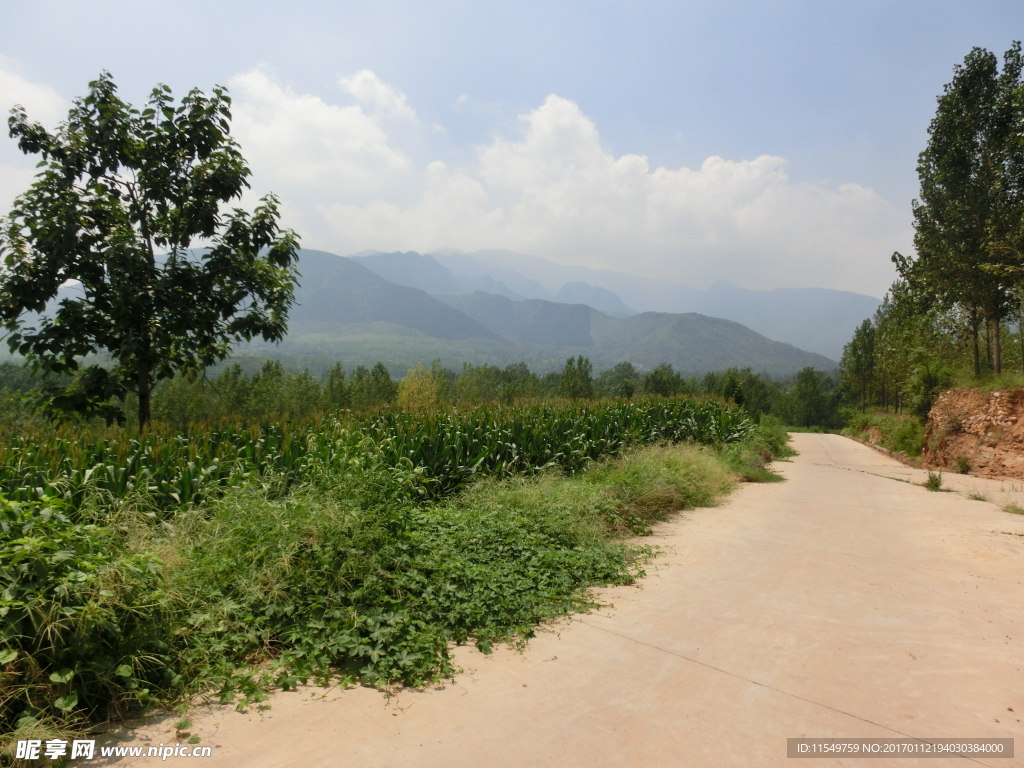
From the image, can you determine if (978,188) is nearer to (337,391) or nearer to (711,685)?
(711,685)

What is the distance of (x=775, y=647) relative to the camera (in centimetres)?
369

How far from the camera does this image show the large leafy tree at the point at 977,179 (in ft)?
61.5

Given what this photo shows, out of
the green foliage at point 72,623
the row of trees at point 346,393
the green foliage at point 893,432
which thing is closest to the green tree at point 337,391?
the row of trees at point 346,393

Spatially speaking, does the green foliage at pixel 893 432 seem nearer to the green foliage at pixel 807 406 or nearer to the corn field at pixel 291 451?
the corn field at pixel 291 451

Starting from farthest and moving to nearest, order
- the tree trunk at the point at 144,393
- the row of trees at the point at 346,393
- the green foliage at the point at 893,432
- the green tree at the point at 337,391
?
the green tree at the point at 337,391 → the green foliage at the point at 893,432 → the row of trees at the point at 346,393 → the tree trunk at the point at 144,393

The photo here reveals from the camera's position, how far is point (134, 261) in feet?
18.7

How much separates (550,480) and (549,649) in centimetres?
410

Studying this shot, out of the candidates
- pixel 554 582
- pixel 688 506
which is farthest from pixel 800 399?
pixel 554 582

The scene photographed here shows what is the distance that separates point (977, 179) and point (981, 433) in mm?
9669

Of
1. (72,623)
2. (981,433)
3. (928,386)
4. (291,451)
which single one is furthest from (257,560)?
(928,386)

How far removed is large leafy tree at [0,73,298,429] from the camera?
5758 mm

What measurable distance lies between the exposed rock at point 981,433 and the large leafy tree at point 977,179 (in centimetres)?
380

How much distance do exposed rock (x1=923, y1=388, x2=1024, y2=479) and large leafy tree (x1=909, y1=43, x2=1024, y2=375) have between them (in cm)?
380

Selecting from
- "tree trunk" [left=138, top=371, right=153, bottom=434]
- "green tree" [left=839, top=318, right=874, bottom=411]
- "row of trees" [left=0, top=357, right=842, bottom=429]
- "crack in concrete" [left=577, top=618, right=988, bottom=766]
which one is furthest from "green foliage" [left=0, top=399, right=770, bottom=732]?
"green tree" [left=839, top=318, right=874, bottom=411]
